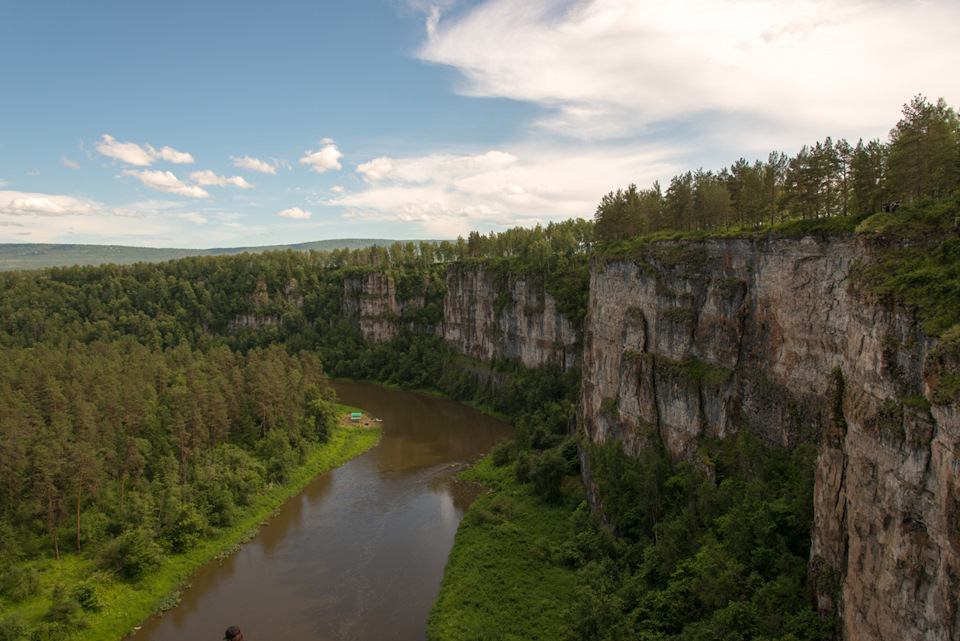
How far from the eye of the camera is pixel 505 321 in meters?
66.8

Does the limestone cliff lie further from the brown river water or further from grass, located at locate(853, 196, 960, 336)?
grass, located at locate(853, 196, 960, 336)

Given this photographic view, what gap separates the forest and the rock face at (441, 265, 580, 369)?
5.62ft

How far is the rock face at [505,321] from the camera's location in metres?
58.0

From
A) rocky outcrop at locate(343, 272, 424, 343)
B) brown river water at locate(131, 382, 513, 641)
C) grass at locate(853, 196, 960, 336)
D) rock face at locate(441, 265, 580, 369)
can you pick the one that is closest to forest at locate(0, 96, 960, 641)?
grass at locate(853, 196, 960, 336)

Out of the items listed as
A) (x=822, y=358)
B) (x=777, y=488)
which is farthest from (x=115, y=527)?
(x=822, y=358)

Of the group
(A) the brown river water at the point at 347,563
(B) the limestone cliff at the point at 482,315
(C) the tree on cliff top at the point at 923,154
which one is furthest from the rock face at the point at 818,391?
(B) the limestone cliff at the point at 482,315

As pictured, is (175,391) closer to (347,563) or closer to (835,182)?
(347,563)

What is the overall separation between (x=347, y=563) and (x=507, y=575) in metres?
9.74

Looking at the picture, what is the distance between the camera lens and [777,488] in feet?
71.3

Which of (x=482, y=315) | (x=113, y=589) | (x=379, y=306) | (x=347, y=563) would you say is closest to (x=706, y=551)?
(x=347, y=563)

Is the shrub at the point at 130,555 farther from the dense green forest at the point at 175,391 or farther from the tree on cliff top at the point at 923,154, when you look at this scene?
the tree on cliff top at the point at 923,154

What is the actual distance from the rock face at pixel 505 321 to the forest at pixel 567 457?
5.62 ft

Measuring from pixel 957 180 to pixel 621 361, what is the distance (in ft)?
58.0

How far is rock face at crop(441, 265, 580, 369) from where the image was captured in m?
58.0
